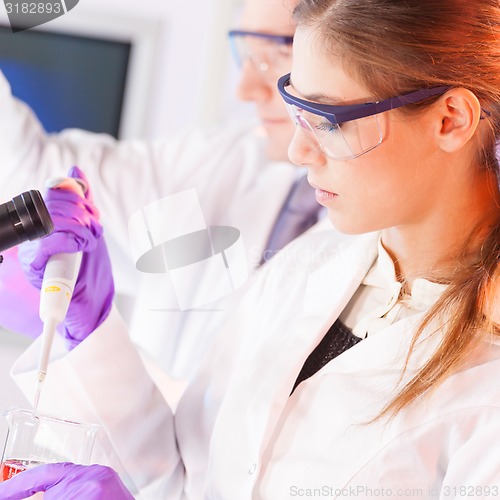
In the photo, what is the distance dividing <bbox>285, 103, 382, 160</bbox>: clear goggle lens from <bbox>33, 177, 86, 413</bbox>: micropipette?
0.38 m

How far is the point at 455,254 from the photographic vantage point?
118 cm

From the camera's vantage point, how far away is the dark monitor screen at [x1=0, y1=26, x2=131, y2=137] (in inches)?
94.7

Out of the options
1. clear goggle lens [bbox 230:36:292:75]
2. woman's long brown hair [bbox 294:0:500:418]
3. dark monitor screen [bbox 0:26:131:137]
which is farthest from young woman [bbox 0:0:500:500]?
dark monitor screen [bbox 0:26:131:137]

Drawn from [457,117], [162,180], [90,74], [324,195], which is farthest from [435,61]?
[90,74]

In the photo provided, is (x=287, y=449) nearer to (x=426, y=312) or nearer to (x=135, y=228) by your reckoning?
(x=426, y=312)

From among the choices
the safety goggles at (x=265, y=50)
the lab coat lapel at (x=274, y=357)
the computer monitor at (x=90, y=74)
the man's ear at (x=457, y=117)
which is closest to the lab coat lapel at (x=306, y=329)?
the lab coat lapel at (x=274, y=357)

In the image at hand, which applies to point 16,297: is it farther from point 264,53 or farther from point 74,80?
point 74,80

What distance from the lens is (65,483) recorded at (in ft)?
3.34

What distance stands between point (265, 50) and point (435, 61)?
822 millimetres

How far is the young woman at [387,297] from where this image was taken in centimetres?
105

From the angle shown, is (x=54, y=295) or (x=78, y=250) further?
(x=78, y=250)

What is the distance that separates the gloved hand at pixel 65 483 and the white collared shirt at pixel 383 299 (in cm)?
42

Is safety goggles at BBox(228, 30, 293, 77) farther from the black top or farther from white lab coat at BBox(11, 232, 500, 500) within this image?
the black top

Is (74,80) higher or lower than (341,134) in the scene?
lower
